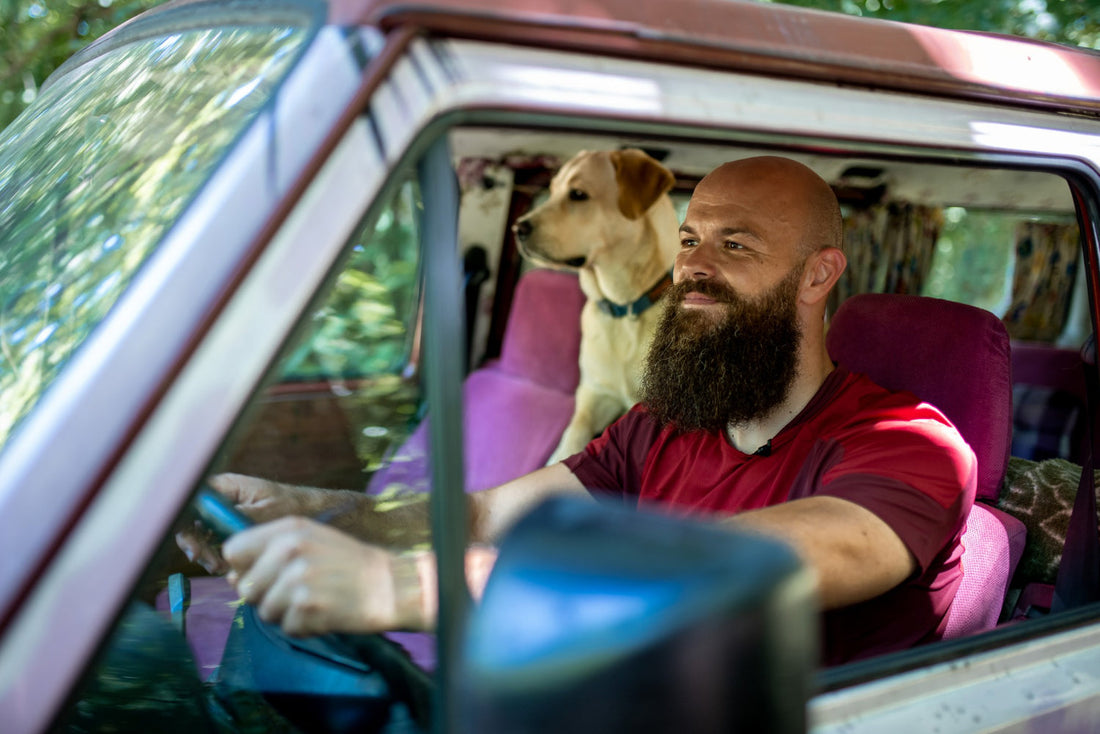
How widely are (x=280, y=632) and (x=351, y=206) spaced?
46 cm

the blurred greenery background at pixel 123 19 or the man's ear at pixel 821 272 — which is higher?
the blurred greenery background at pixel 123 19

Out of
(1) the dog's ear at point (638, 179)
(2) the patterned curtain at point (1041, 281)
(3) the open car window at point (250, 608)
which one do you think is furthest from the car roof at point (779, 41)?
(2) the patterned curtain at point (1041, 281)

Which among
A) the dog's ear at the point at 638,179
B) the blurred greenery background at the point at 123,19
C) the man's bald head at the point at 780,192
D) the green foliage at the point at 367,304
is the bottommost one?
the green foliage at the point at 367,304

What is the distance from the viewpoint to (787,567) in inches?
25.2

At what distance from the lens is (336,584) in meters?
0.93

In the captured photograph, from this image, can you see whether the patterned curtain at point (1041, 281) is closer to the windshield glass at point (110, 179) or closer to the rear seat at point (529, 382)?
the rear seat at point (529, 382)

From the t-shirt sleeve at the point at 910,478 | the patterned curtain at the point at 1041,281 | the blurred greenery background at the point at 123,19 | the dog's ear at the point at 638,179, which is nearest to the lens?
the t-shirt sleeve at the point at 910,478

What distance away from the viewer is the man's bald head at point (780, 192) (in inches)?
72.9

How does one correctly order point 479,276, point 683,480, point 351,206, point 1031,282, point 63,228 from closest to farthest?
point 351,206, point 63,228, point 683,480, point 1031,282, point 479,276

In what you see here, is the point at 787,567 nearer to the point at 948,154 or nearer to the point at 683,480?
the point at 948,154

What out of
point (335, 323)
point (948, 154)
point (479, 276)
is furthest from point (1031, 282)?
point (335, 323)

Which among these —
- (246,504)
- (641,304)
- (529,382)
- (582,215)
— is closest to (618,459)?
(246,504)

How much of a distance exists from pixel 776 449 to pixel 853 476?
352mm

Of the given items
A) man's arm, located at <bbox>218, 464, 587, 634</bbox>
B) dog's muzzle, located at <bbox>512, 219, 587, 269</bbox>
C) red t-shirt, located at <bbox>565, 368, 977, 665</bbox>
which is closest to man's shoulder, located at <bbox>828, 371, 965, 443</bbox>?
red t-shirt, located at <bbox>565, 368, 977, 665</bbox>
